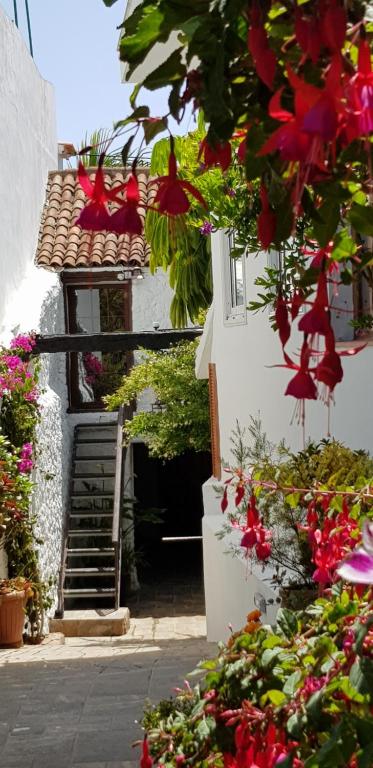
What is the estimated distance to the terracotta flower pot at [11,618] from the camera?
11539mm

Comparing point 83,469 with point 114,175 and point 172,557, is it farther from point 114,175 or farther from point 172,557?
point 114,175

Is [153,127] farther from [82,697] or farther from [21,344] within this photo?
[21,344]

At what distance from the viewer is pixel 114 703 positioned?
278 inches

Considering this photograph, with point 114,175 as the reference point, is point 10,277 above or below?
below

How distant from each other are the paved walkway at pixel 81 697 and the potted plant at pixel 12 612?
267mm

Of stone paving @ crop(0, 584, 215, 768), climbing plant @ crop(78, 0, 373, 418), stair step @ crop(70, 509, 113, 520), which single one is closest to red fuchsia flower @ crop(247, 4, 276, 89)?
climbing plant @ crop(78, 0, 373, 418)

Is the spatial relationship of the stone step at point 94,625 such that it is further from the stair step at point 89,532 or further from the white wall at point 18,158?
the white wall at point 18,158

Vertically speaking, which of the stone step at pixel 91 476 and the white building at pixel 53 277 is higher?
the white building at pixel 53 277

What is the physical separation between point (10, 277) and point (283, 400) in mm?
7099

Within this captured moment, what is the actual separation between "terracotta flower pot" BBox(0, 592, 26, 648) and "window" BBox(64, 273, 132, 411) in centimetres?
561

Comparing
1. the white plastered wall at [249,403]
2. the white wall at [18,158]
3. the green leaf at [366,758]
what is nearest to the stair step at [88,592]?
the white wall at [18,158]

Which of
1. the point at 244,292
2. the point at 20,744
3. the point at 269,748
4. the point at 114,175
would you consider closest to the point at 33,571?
the point at 244,292

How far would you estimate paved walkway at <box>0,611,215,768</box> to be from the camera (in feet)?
19.2

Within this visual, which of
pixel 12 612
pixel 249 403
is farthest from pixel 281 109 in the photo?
pixel 12 612
